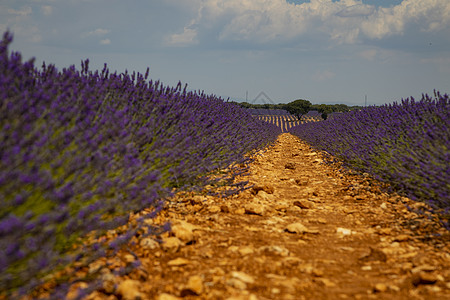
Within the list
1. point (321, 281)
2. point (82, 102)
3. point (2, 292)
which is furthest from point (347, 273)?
point (82, 102)

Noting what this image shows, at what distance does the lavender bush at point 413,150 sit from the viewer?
300cm

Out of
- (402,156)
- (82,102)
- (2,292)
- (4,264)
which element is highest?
(82,102)

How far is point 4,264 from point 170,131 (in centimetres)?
227

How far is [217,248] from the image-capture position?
98.5 inches

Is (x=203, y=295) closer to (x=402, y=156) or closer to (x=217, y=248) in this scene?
(x=217, y=248)

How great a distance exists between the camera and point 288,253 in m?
2.45

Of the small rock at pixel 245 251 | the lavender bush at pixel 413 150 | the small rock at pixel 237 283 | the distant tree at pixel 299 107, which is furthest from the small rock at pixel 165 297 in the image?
the distant tree at pixel 299 107

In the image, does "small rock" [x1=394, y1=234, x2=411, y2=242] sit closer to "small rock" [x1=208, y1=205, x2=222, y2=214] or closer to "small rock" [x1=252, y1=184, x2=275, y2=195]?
"small rock" [x1=208, y1=205, x2=222, y2=214]

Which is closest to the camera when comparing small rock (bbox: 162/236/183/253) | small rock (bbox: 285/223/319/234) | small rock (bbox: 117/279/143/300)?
small rock (bbox: 117/279/143/300)

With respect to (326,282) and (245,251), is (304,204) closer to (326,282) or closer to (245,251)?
(245,251)

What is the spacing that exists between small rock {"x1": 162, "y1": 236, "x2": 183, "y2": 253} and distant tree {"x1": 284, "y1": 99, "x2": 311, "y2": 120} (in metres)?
59.1

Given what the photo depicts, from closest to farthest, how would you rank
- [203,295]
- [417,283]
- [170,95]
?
[203,295] → [417,283] → [170,95]

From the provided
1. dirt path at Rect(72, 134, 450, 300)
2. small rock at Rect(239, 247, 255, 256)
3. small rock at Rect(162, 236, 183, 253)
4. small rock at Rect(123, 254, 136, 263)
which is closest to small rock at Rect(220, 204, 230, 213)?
dirt path at Rect(72, 134, 450, 300)

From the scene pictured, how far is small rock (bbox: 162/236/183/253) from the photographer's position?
7.69 ft
